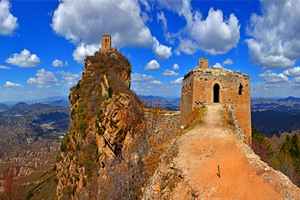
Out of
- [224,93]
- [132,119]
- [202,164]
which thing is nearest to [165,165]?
[202,164]

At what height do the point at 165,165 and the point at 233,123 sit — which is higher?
the point at 233,123

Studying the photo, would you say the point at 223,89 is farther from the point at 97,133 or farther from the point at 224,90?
the point at 97,133

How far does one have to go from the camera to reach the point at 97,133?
66.7ft

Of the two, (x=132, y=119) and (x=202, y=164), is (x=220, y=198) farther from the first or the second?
(x=132, y=119)

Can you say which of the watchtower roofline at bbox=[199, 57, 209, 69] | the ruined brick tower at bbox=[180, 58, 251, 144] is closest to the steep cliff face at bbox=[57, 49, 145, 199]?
the ruined brick tower at bbox=[180, 58, 251, 144]

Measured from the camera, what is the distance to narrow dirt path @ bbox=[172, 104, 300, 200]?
189 inches

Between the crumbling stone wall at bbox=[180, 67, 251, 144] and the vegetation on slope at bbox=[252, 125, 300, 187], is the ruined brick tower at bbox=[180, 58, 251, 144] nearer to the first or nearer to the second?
the crumbling stone wall at bbox=[180, 67, 251, 144]

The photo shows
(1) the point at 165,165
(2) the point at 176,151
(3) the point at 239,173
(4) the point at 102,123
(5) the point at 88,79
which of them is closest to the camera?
(3) the point at 239,173

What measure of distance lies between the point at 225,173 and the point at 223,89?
9518 millimetres

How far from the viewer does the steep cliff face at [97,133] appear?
60.7ft

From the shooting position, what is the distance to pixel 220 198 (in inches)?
196

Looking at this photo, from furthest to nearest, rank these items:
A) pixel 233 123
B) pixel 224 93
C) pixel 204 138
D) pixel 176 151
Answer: pixel 224 93 < pixel 233 123 < pixel 204 138 < pixel 176 151

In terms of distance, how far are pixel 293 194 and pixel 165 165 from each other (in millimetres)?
4664

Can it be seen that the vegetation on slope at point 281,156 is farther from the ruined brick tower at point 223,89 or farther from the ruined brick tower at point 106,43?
the ruined brick tower at point 106,43
